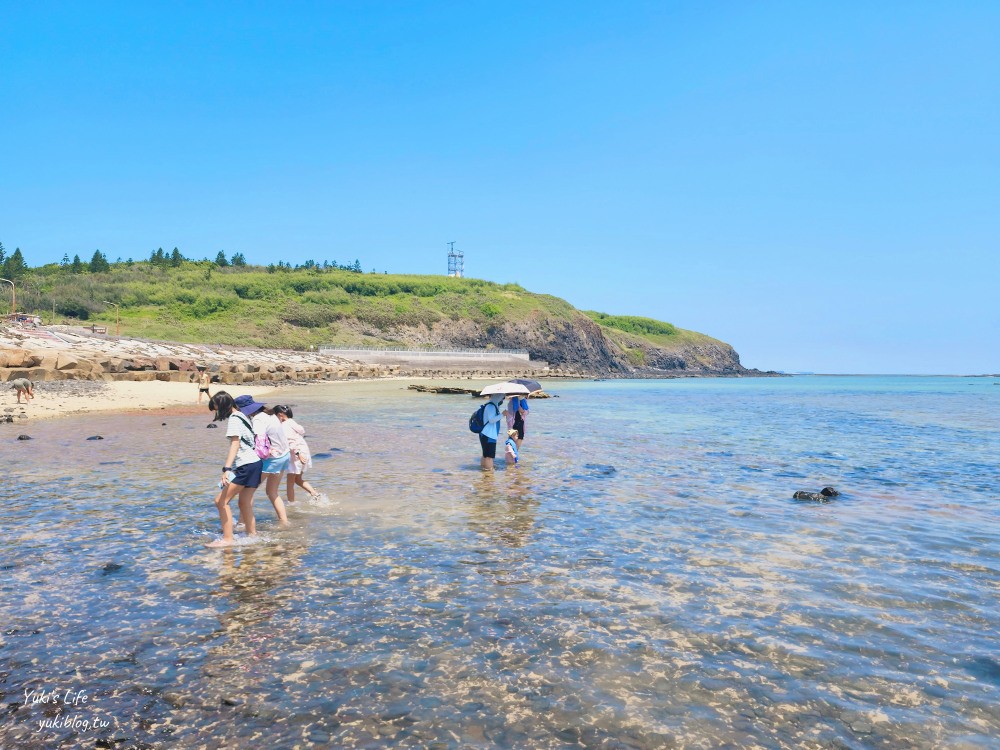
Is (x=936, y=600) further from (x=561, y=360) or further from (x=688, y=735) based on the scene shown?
(x=561, y=360)

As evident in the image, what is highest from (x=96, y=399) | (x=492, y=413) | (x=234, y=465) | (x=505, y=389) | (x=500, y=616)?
(x=505, y=389)

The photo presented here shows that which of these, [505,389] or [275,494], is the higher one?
[505,389]

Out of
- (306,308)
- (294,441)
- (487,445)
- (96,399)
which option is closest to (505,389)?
(487,445)

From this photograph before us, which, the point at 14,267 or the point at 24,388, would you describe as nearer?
the point at 24,388

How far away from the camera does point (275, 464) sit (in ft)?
31.4

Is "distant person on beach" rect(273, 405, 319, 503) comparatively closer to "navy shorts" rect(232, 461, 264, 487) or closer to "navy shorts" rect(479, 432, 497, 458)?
"navy shorts" rect(232, 461, 264, 487)

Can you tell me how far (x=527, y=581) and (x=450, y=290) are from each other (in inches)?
6132

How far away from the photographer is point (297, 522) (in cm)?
978

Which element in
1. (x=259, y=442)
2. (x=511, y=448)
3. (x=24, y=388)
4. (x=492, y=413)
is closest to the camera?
(x=259, y=442)

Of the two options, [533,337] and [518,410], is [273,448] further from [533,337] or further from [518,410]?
[533,337]

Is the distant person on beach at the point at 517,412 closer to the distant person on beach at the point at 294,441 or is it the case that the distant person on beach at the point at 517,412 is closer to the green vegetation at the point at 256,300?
the distant person on beach at the point at 294,441

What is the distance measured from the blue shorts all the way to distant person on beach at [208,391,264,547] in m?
1.02

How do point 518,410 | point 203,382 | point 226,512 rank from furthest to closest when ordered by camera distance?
point 203,382 < point 518,410 < point 226,512

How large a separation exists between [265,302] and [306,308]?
8.20 metres
